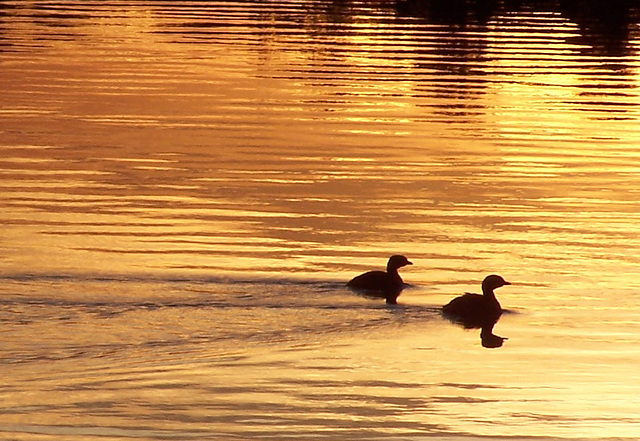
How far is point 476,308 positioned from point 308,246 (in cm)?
389

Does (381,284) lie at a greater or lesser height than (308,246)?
greater

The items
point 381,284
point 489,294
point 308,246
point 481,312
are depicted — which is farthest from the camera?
point 308,246

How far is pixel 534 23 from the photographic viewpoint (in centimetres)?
6259

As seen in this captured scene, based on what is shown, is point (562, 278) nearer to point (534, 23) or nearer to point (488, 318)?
point (488, 318)

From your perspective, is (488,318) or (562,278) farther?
(562,278)

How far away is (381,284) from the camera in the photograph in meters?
18.6

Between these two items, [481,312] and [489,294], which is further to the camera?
[489,294]

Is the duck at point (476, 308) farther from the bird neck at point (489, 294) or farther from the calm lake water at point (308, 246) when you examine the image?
the calm lake water at point (308, 246)

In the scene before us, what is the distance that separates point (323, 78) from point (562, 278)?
2252 centimetres

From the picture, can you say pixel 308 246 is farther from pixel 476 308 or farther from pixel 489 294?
pixel 476 308

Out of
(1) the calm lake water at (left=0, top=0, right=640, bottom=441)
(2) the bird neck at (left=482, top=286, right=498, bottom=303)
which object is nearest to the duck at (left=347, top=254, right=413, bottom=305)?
(1) the calm lake water at (left=0, top=0, right=640, bottom=441)

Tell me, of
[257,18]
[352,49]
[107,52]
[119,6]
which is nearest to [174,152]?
[107,52]

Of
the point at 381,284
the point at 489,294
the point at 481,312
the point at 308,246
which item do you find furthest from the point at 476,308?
the point at 308,246

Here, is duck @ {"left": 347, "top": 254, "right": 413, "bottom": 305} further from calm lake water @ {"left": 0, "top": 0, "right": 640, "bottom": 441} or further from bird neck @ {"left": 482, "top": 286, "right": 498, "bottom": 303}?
bird neck @ {"left": 482, "top": 286, "right": 498, "bottom": 303}
